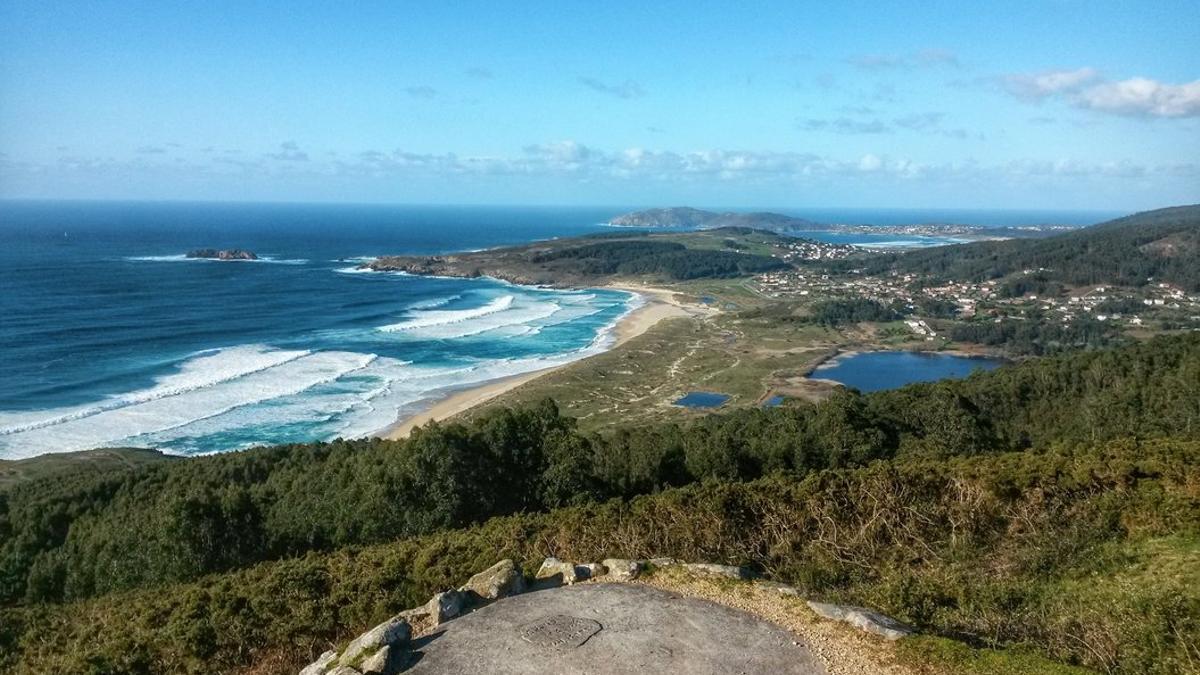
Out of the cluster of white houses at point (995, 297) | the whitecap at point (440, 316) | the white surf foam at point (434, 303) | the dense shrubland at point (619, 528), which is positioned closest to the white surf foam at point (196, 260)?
the white surf foam at point (434, 303)

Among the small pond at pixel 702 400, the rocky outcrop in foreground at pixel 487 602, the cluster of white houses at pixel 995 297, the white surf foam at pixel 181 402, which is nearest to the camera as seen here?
the rocky outcrop in foreground at pixel 487 602

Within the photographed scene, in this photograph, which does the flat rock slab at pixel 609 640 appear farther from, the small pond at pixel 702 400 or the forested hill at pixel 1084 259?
the forested hill at pixel 1084 259

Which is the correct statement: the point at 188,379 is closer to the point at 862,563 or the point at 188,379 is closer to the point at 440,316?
the point at 440,316

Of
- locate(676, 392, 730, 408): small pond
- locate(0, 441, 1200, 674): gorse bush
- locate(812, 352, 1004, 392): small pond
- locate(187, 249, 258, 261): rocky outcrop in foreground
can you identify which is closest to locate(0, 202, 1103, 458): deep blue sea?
locate(187, 249, 258, 261): rocky outcrop in foreground

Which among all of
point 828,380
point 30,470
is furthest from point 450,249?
point 30,470

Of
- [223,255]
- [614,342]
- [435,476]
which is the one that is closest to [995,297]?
[614,342]
